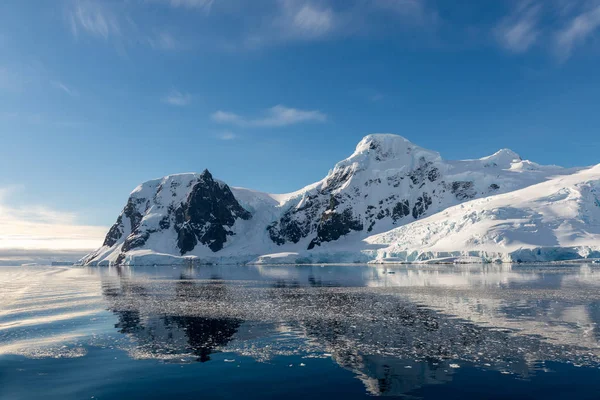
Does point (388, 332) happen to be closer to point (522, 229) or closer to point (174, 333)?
point (174, 333)

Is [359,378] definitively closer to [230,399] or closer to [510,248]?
[230,399]

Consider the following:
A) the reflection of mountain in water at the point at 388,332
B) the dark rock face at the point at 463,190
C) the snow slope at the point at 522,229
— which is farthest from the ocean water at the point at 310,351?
the dark rock face at the point at 463,190

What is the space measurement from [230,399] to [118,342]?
10.9 m

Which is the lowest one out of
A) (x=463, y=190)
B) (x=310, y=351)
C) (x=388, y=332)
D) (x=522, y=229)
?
(x=310, y=351)

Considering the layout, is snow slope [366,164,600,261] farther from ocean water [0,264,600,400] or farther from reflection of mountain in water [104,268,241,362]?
reflection of mountain in water [104,268,241,362]

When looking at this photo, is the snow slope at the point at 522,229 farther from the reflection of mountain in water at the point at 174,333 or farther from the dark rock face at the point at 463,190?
the reflection of mountain in water at the point at 174,333

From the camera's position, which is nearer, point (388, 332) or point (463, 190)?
point (388, 332)

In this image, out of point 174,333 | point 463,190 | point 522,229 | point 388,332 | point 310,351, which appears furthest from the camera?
point 463,190

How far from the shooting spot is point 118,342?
70.9ft

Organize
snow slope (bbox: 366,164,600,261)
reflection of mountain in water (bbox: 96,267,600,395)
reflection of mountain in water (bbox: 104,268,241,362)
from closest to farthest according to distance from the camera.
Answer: reflection of mountain in water (bbox: 96,267,600,395), reflection of mountain in water (bbox: 104,268,241,362), snow slope (bbox: 366,164,600,261)

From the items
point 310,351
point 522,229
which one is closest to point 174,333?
point 310,351

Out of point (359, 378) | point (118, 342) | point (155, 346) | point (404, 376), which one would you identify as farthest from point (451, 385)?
point (118, 342)

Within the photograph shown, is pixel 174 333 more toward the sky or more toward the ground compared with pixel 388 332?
more toward the ground

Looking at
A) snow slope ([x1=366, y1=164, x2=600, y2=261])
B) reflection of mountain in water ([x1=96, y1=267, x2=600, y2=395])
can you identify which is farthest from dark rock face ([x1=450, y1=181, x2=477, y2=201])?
reflection of mountain in water ([x1=96, y1=267, x2=600, y2=395])
